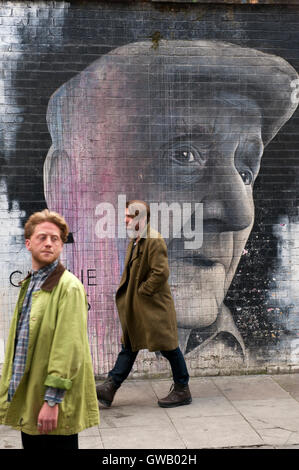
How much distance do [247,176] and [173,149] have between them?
873 mm

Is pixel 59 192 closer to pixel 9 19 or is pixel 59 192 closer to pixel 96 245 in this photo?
pixel 96 245

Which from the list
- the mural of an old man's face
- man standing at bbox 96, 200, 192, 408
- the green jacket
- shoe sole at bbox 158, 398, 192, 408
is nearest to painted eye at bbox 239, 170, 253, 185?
the mural of an old man's face

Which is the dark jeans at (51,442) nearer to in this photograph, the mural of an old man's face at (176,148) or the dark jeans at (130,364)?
the dark jeans at (130,364)

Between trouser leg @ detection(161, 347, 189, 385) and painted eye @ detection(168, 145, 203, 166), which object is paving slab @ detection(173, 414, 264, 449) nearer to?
trouser leg @ detection(161, 347, 189, 385)

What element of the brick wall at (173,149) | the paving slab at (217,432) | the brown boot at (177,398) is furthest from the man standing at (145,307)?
the brick wall at (173,149)

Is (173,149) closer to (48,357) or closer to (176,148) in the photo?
(176,148)

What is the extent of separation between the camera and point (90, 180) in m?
6.82

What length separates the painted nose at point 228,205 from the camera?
6988mm

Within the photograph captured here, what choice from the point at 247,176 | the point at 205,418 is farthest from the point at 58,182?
the point at 205,418

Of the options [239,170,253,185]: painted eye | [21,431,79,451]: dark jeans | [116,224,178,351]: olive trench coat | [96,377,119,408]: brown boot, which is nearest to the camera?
[21,431,79,451]: dark jeans

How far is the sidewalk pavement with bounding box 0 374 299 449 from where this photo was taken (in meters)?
5.05

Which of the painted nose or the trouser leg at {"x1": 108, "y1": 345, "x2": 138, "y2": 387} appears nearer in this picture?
the trouser leg at {"x1": 108, "y1": 345, "x2": 138, "y2": 387}

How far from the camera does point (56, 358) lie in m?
3.43
